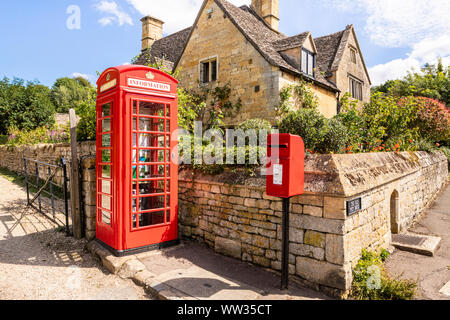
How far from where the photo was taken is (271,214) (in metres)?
4.57

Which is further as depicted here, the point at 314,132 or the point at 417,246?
the point at 314,132

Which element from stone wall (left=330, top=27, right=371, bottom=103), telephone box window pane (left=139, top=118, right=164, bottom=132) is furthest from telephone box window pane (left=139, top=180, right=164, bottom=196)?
stone wall (left=330, top=27, right=371, bottom=103)

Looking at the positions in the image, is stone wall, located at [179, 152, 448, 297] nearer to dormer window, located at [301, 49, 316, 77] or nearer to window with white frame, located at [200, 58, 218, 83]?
dormer window, located at [301, 49, 316, 77]

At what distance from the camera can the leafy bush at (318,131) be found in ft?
22.0

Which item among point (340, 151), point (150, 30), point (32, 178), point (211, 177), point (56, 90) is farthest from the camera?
point (56, 90)

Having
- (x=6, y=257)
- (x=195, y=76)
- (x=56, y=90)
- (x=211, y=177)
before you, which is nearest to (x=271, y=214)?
(x=211, y=177)

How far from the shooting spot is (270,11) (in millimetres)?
15734

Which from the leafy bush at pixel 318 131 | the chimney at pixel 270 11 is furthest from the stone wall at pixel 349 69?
the leafy bush at pixel 318 131

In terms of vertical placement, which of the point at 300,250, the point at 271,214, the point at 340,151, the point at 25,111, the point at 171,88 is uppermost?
the point at 25,111

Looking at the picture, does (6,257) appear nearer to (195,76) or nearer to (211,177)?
(211,177)

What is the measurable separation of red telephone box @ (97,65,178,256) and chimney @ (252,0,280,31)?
12837mm

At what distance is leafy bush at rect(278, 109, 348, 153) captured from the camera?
6.71 m

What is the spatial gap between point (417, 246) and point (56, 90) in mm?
56396

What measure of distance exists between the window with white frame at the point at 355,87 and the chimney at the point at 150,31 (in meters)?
14.2
